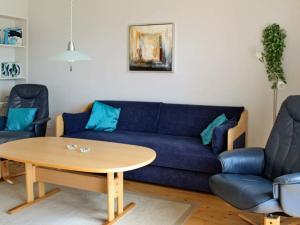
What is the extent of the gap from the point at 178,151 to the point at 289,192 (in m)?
1.39

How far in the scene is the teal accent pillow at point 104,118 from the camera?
4.34 metres

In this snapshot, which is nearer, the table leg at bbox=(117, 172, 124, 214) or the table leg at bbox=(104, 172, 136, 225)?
the table leg at bbox=(104, 172, 136, 225)

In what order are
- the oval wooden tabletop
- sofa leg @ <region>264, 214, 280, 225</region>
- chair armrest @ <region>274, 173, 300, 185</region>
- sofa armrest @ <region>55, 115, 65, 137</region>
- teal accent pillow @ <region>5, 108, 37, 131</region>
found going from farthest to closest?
teal accent pillow @ <region>5, 108, 37, 131</region> → sofa armrest @ <region>55, 115, 65, 137</region> → the oval wooden tabletop → sofa leg @ <region>264, 214, 280, 225</region> → chair armrest @ <region>274, 173, 300, 185</region>

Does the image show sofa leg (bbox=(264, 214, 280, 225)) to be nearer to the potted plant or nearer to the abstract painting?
the potted plant

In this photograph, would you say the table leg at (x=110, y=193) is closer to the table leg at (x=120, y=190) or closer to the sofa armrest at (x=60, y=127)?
the table leg at (x=120, y=190)

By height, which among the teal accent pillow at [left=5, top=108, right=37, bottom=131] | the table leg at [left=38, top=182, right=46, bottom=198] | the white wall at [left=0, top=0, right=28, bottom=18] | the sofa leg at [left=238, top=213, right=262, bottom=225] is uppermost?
the white wall at [left=0, top=0, right=28, bottom=18]

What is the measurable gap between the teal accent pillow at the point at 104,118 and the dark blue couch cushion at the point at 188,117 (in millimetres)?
571

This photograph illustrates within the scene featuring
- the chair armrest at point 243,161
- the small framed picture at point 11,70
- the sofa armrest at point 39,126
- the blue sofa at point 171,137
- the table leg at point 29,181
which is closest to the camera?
the chair armrest at point 243,161

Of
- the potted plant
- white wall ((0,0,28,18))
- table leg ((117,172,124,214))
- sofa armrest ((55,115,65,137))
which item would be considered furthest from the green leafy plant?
white wall ((0,0,28,18))

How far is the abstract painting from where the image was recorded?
4.31 m

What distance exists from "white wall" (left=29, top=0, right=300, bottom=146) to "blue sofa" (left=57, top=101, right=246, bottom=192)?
0.20 m

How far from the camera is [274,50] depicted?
11.7 feet

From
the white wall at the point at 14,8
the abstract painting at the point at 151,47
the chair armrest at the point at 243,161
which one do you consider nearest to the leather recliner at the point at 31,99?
the white wall at the point at 14,8

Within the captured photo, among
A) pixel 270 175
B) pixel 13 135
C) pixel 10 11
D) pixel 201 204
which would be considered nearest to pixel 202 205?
pixel 201 204
